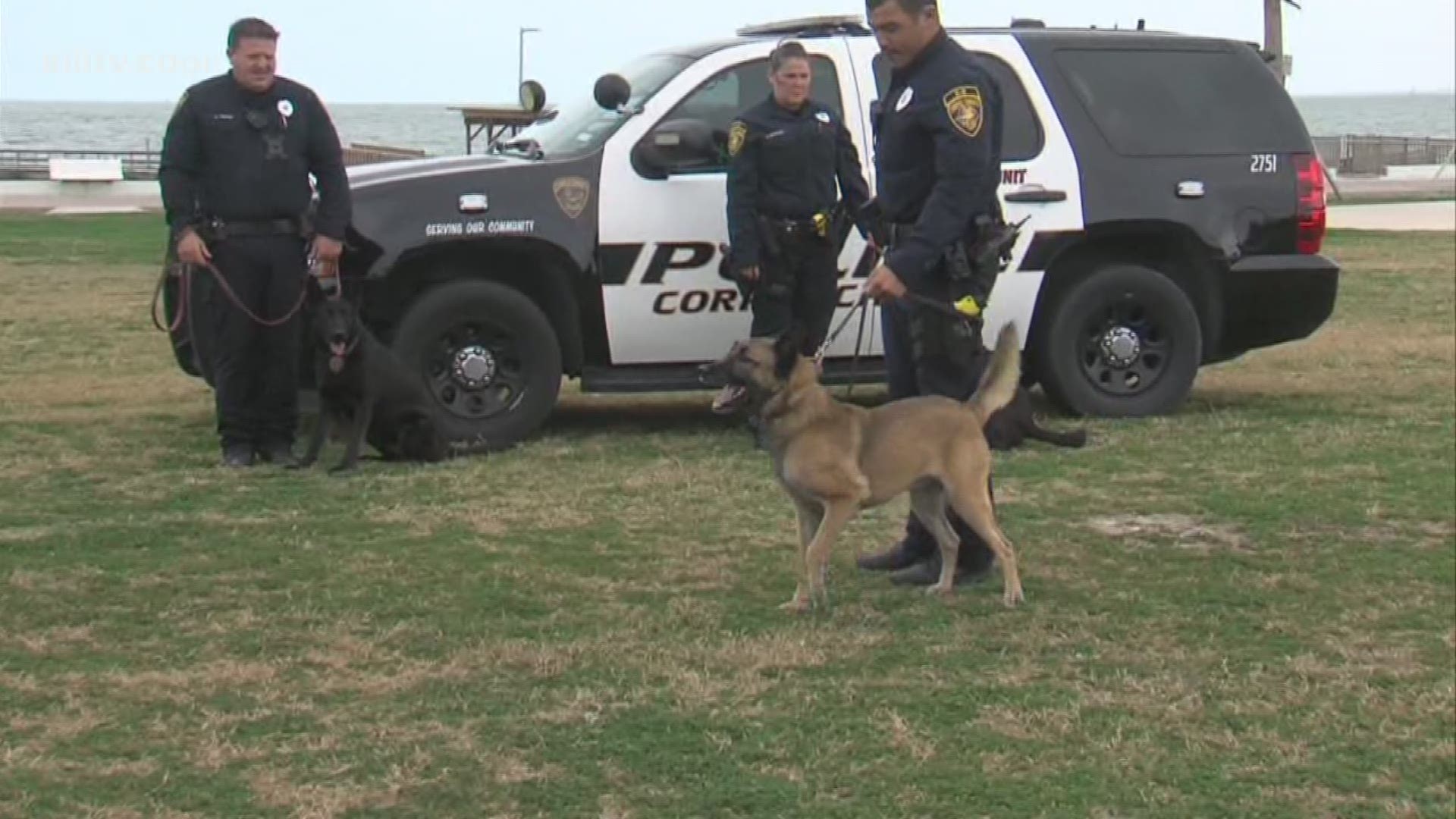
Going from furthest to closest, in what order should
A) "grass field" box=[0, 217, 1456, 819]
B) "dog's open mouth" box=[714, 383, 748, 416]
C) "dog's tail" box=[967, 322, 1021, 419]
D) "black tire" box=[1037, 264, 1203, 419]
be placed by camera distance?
"black tire" box=[1037, 264, 1203, 419], "dog's tail" box=[967, 322, 1021, 419], "dog's open mouth" box=[714, 383, 748, 416], "grass field" box=[0, 217, 1456, 819]

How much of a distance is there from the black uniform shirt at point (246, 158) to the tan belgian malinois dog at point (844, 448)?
2.69 meters

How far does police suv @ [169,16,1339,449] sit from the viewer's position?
7992 mm

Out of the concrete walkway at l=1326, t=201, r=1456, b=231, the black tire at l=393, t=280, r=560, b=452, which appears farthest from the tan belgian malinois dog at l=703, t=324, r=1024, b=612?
the concrete walkway at l=1326, t=201, r=1456, b=231

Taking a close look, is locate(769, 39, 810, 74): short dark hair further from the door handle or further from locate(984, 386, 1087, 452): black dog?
locate(984, 386, 1087, 452): black dog

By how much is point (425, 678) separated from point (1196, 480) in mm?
3881

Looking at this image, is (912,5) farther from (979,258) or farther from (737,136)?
(737,136)

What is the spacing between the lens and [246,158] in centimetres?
743

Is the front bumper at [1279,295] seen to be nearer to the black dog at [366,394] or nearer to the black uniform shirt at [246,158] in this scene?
the black dog at [366,394]

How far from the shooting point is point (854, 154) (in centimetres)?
812

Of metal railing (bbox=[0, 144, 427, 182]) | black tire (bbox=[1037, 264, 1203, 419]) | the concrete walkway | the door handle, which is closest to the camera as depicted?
the door handle

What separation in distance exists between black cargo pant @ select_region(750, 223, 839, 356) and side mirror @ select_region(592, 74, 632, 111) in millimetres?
1003

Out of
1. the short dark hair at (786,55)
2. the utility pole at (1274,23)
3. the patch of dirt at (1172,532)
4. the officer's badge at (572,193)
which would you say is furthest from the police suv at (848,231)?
the utility pole at (1274,23)

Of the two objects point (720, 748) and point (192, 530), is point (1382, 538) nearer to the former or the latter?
point (720, 748)

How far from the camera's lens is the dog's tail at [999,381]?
553 cm
